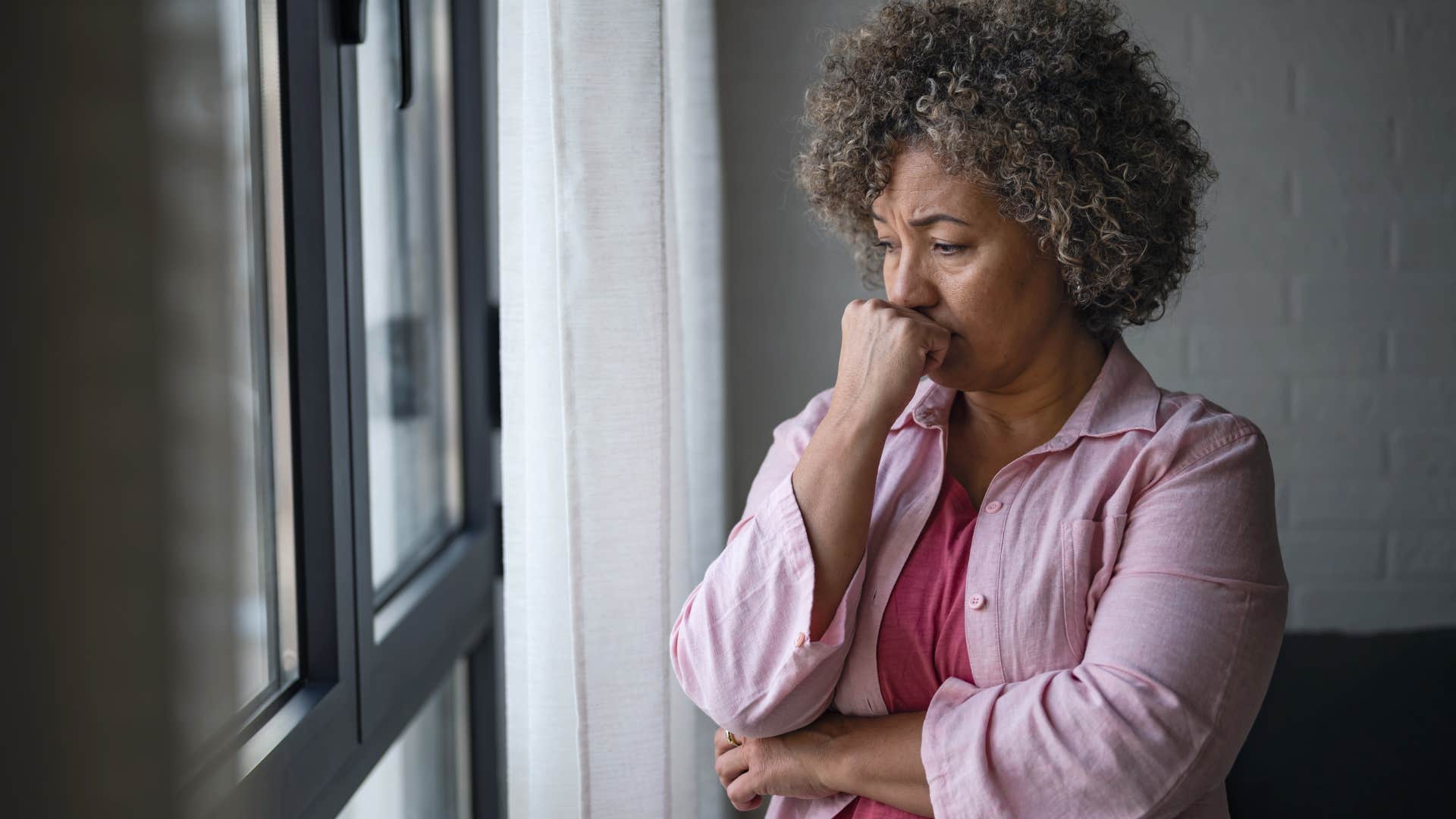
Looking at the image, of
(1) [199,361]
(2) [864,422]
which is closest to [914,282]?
(2) [864,422]

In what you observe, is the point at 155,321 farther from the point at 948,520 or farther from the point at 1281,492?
the point at 1281,492

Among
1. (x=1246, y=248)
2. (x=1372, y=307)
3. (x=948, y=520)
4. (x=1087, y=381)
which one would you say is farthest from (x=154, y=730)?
(x=1372, y=307)

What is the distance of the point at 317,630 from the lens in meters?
1.27

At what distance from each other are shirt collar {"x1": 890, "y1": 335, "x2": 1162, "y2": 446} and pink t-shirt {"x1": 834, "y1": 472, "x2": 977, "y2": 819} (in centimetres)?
16

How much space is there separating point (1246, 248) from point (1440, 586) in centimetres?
80

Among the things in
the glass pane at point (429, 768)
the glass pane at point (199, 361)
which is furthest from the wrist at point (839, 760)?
the glass pane at point (199, 361)

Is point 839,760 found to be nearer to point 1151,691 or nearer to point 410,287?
point 1151,691

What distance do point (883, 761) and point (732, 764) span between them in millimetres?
201

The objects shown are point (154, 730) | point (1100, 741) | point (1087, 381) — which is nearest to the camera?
point (154, 730)

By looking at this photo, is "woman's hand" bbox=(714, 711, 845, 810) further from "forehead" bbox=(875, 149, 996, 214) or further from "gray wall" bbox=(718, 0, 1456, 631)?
"gray wall" bbox=(718, 0, 1456, 631)

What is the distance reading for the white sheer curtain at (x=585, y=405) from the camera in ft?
4.10

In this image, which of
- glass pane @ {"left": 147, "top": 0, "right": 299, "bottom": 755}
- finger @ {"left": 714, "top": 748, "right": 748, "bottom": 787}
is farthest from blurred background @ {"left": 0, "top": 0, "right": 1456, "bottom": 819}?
finger @ {"left": 714, "top": 748, "right": 748, "bottom": 787}

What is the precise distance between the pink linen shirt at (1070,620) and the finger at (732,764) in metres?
0.09

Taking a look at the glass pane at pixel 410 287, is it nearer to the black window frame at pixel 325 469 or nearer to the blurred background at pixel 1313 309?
the black window frame at pixel 325 469
